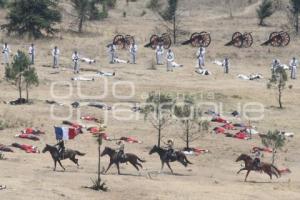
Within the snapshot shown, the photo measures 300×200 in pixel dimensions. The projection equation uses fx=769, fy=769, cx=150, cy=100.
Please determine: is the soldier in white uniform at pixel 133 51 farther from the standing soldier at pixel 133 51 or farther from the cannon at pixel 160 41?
the cannon at pixel 160 41

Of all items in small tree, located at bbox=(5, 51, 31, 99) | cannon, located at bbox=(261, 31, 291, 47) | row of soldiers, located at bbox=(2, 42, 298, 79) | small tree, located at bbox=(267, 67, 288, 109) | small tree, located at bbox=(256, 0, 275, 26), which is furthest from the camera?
small tree, located at bbox=(256, 0, 275, 26)

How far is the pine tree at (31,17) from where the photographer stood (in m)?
61.4

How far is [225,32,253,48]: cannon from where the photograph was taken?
207ft

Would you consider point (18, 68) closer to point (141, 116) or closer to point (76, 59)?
point (141, 116)

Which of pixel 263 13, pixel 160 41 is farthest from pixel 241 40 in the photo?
pixel 263 13

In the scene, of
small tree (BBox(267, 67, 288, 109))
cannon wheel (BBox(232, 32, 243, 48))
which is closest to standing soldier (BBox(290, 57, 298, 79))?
small tree (BBox(267, 67, 288, 109))

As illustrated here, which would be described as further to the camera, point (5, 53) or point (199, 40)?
point (199, 40)

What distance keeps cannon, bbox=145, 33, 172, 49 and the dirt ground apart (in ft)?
3.23

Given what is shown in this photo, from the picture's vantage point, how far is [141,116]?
39812 mm

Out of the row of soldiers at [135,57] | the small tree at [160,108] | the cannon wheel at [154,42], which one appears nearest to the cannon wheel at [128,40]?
the cannon wheel at [154,42]

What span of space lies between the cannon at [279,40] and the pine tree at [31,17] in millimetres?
17333

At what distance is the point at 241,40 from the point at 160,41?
6.75 meters

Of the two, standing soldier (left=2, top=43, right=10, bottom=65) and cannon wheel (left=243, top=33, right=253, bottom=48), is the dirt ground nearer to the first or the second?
cannon wheel (left=243, top=33, right=253, bottom=48)

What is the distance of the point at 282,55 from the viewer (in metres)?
61.2
